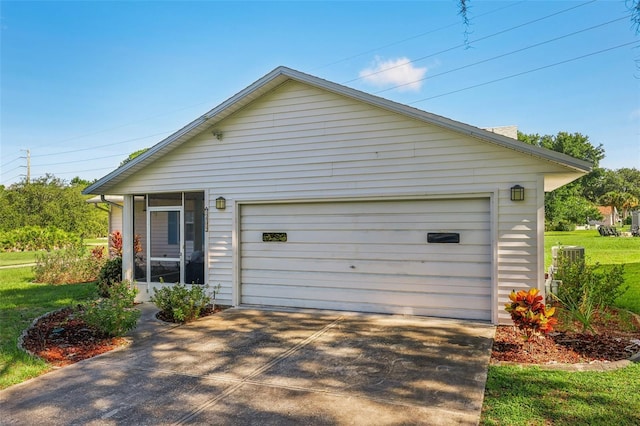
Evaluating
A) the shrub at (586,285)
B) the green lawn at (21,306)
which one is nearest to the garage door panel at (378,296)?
the shrub at (586,285)

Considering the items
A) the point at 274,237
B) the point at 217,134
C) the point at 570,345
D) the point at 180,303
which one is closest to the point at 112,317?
the point at 180,303

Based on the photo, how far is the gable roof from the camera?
19.3 ft

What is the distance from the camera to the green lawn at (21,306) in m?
4.56

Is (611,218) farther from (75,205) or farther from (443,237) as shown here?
(75,205)

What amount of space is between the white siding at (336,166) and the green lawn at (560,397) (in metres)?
2.27

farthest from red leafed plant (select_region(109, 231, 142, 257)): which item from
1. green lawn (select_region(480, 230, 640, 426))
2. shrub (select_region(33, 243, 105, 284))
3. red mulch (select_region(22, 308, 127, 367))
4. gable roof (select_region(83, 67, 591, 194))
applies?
green lawn (select_region(480, 230, 640, 426))

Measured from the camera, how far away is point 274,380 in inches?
164

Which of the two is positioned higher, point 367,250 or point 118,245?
point 367,250

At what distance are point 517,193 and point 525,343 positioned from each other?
229 cm

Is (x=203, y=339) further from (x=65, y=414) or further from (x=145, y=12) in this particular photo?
(x=145, y=12)

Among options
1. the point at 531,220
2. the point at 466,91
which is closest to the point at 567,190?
the point at 466,91

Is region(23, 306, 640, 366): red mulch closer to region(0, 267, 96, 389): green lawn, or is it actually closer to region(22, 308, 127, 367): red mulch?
region(22, 308, 127, 367): red mulch

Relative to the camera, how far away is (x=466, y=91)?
707 inches

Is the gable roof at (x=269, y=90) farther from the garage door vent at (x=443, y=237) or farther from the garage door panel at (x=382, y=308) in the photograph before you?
the garage door panel at (x=382, y=308)
